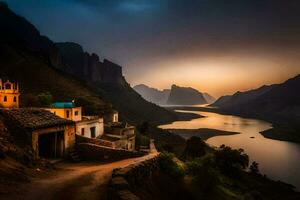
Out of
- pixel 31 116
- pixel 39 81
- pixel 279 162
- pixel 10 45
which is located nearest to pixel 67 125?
pixel 31 116

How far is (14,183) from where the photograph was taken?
13.2m

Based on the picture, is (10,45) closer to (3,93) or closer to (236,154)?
(3,93)

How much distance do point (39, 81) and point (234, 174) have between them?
5892 centimetres

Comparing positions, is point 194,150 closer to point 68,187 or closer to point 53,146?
point 53,146

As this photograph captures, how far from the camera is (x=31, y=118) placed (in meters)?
23.2

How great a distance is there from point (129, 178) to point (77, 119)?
26127 millimetres

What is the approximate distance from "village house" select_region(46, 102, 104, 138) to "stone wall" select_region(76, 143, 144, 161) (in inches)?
453

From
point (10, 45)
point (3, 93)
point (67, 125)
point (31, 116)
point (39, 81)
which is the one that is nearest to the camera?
point (31, 116)

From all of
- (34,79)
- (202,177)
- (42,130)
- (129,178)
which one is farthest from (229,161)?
(34,79)

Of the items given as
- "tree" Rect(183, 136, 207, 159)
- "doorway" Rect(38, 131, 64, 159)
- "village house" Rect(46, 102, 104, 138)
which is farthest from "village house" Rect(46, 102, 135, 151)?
"tree" Rect(183, 136, 207, 159)

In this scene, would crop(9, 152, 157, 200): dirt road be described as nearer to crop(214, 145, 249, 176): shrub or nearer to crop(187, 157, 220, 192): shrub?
crop(187, 157, 220, 192): shrub

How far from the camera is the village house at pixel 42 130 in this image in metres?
20.9

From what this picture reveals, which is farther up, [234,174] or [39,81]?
[39,81]

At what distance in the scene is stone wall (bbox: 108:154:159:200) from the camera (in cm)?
1206
